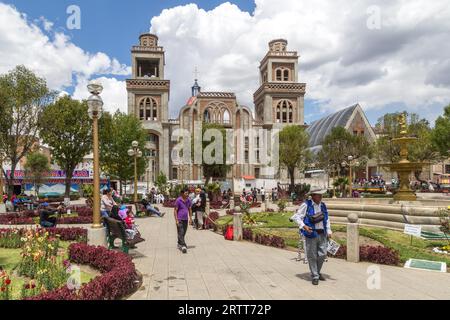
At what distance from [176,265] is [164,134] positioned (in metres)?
46.4

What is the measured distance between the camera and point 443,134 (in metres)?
34.1

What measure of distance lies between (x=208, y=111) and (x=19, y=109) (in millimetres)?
33990


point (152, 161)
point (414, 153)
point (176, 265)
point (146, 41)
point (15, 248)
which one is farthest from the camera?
point (146, 41)

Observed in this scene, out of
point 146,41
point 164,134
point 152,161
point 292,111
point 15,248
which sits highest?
point 146,41

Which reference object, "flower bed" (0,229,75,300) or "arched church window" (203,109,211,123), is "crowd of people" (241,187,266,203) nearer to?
"flower bed" (0,229,75,300)

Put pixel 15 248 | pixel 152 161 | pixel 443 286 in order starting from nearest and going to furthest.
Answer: pixel 443 286 < pixel 15 248 < pixel 152 161

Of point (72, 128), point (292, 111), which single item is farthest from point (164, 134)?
point (72, 128)

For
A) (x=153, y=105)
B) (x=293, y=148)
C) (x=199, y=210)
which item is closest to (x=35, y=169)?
(x=153, y=105)

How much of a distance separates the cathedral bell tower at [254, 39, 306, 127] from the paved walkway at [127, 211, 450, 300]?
160ft

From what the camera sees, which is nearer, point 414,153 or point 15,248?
point 15,248

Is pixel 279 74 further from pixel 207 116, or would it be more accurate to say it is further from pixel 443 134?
pixel 443 134

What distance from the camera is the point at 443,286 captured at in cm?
609

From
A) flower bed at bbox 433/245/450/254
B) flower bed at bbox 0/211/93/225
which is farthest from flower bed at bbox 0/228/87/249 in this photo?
flower bed at bbox 433/245/450/254
